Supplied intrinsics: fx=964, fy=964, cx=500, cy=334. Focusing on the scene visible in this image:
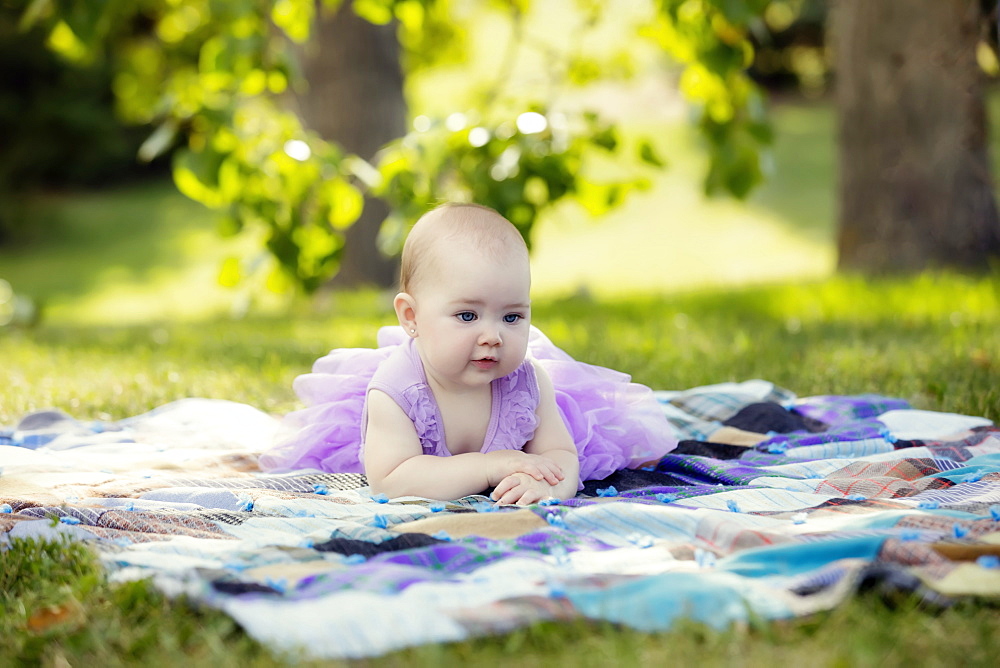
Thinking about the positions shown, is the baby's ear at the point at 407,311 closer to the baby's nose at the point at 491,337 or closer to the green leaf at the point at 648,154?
the baby's nose at the point at 491,337

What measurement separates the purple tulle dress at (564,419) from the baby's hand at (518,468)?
24 centimetres

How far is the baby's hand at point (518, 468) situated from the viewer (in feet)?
7.12

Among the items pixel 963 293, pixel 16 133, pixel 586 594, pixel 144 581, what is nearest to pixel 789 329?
pixel 963 293

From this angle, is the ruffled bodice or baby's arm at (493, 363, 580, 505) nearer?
baby's arm at (493, 363, 580, 505)

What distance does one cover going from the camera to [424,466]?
2.18 meters

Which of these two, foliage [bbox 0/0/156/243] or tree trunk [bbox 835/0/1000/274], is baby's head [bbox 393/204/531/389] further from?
foliage [bbox 0/0/156/243]

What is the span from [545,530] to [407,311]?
2.14 feet

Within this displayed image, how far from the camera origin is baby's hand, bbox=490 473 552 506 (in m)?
2.09

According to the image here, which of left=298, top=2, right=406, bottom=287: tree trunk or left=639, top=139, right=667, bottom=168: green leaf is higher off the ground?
left=298, top=2, right=406, bottom=287: tree trunk

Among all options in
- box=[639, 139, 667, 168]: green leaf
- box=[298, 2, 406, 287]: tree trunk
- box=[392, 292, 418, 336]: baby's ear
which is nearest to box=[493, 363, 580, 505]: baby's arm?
box=[392, 292, 418, 336]: baby's ear

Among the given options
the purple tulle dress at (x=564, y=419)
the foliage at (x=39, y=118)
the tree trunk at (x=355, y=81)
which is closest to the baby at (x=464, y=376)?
the purple tulle dress at (x=564, y=419)

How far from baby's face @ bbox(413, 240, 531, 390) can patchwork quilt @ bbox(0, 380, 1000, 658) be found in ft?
1.01

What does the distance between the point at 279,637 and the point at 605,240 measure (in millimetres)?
13391

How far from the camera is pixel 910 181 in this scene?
579 cm
